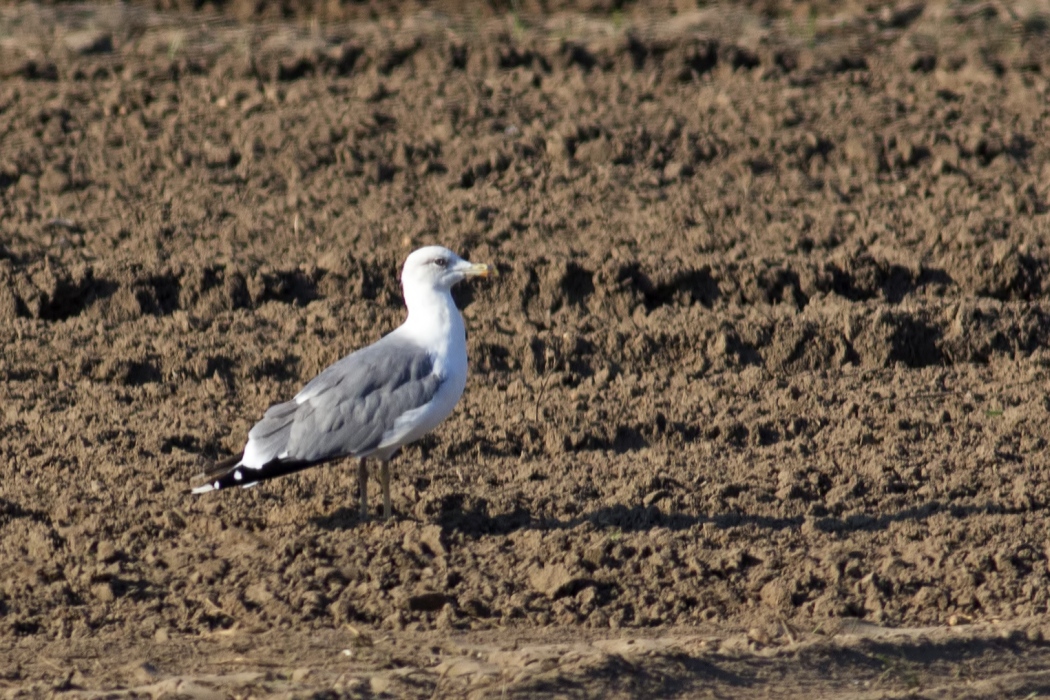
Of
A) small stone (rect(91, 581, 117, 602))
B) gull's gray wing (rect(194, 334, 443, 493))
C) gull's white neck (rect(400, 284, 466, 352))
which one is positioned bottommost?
small stone (rect(91, 581, 117, 602))

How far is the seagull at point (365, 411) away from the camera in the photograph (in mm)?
6750

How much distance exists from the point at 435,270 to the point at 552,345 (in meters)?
1.86

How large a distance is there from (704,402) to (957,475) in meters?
1.47

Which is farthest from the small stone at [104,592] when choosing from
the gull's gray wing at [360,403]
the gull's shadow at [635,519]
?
the gull's shadow at [635,519]

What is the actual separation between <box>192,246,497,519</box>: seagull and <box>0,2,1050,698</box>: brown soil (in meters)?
0.32

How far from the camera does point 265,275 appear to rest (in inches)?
376

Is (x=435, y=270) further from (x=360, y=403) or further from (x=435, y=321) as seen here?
(x=360, y=403)

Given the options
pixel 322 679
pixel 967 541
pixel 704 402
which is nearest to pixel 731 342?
pixel 704 402

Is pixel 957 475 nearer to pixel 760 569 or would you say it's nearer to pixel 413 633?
pixel 760 569

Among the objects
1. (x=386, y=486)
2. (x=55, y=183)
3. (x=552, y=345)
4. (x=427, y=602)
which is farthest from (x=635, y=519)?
(x=55, y=183)

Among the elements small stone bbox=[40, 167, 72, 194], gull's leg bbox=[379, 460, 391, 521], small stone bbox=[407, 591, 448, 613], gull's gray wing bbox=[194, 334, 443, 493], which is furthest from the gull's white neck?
small stone bbox=[40, 167, 72, 194]

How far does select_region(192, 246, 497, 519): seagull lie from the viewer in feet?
22.1

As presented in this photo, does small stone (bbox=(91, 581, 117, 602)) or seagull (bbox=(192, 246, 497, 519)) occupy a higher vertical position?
seagull (bbox=(192, 246, 497, 519))

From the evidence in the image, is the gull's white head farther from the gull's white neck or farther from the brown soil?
the brown soil
